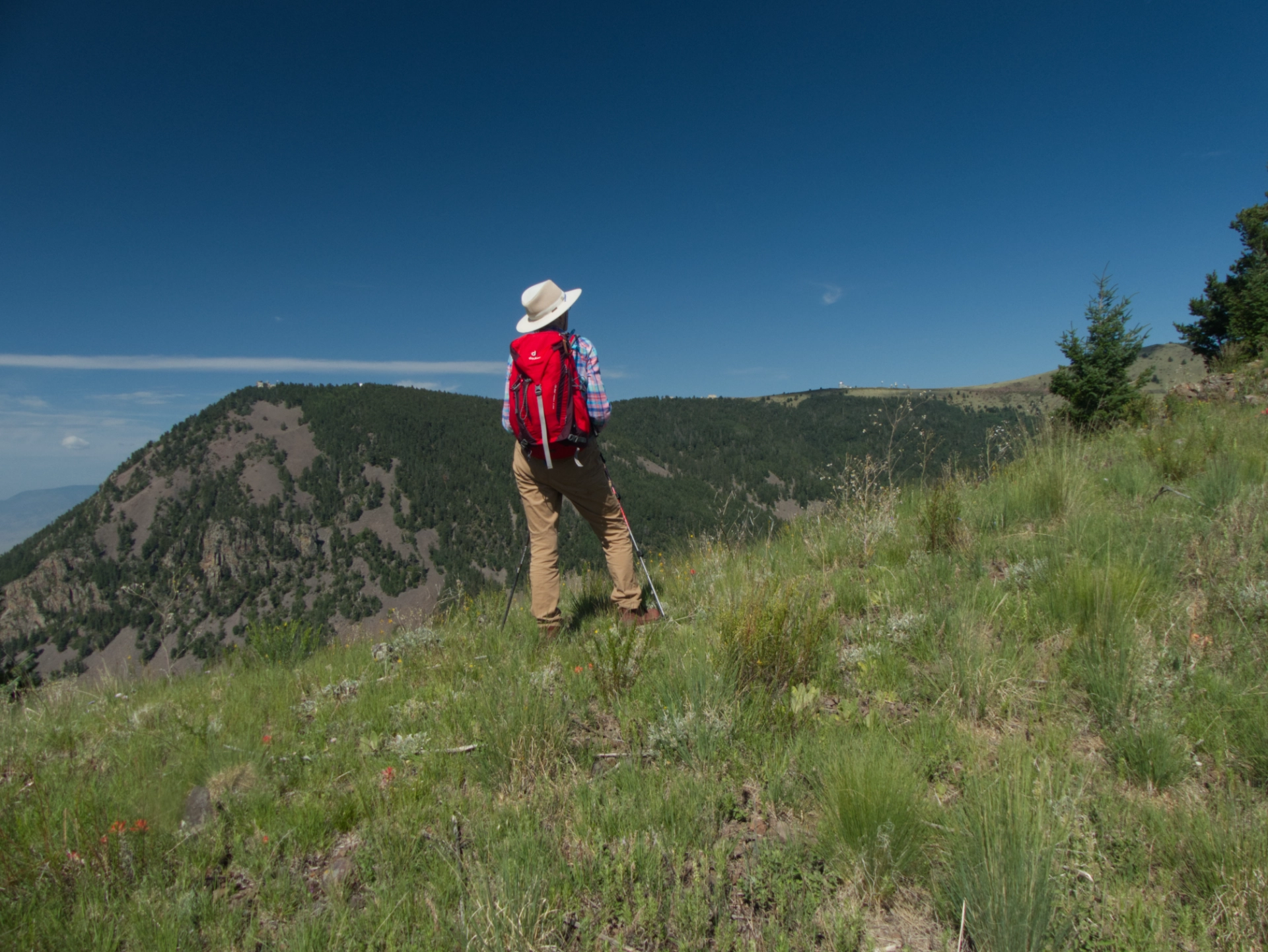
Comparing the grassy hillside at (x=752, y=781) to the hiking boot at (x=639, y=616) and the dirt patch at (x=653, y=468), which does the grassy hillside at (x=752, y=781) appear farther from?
the dirt patch at (x=653, y=468)

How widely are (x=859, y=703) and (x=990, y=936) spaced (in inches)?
53.5

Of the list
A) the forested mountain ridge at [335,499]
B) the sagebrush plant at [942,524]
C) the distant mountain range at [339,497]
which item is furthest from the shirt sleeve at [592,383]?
the forested mountain ridge at [335,499]

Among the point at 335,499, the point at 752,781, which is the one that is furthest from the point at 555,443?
the point at 335,499

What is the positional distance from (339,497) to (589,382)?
160 m

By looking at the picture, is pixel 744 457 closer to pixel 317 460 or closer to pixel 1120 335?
pixel 317 460

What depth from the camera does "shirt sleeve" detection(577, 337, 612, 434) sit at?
4484 millimetres

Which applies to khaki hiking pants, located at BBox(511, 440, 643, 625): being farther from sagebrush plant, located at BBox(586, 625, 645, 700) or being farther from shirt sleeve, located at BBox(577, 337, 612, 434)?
sagebrush plant, located at BBox(586, 625, 645, 700)

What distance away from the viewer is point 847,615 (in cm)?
401

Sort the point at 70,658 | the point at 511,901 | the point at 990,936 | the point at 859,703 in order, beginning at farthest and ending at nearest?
1. the point at 70,658
2. the point at 859,703
3. the point at 511,901
4. the point at 990,936

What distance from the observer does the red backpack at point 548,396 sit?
427 centimetres

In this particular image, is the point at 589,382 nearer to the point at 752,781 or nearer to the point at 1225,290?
the point at 752,781

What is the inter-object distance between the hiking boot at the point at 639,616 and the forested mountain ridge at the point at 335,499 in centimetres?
8473

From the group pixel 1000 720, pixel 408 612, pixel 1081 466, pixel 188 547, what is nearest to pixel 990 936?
pixel 1000 720

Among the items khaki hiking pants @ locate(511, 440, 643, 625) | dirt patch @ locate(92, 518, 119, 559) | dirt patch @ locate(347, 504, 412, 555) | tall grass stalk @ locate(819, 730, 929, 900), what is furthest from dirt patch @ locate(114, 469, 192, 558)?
tall grass stalk @ locate(819, 730, 929, 900)
